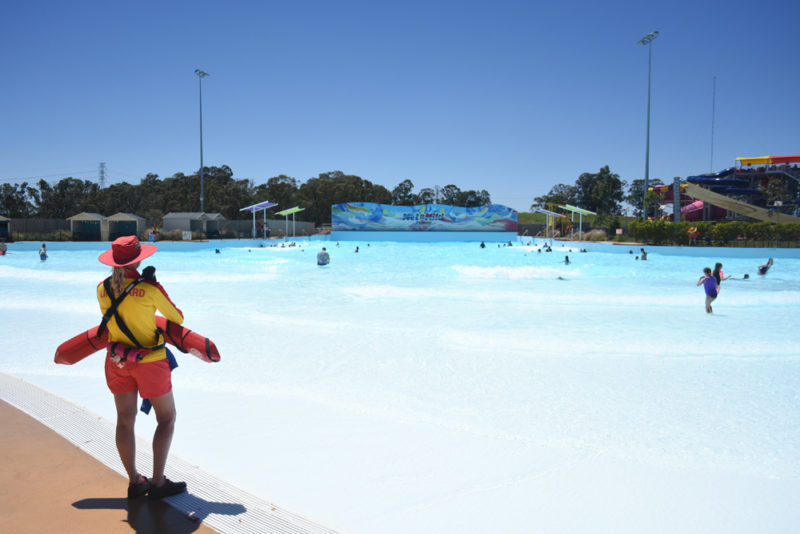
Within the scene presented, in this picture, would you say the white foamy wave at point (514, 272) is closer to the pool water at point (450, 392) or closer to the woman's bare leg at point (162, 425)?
the pool water at point (450, 392)

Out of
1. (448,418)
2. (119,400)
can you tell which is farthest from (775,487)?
(119,400)

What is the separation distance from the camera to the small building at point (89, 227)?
3058 cm

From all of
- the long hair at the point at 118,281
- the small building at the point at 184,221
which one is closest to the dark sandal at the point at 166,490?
the long hair at the point at 118,281

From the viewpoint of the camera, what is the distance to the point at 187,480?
2.76 m

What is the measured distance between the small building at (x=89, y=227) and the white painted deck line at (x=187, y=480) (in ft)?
102

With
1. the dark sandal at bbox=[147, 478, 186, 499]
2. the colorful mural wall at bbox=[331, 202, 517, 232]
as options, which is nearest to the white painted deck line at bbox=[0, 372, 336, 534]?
the dark sandal at bbox=[147, 478, 186, 499]

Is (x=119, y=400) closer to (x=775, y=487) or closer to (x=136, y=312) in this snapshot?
(x=136, y=312)

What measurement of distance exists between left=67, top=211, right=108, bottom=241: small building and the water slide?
125ft

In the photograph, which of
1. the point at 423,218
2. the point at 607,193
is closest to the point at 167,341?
the point at 423,218

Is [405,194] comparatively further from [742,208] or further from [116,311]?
[116,311]

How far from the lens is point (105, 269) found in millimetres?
17797

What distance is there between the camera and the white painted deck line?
7.70 ft

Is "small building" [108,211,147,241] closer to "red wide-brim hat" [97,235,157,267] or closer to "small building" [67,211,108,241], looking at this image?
"small building" [67,211,108,241]

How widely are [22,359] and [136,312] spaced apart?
4608 mm
